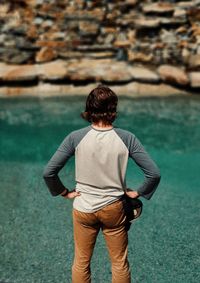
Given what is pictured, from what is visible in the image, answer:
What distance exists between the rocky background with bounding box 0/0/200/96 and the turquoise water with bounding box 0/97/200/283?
129cm

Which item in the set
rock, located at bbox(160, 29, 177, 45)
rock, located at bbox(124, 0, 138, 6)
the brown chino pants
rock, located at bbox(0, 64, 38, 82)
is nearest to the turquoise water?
rock, located at bbox(0, 64, 38, 82)

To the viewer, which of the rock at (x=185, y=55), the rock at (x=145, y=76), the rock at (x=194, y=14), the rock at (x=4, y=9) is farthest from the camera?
the rock at (x=4, y=9)

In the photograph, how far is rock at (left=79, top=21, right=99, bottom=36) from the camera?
10133 mm

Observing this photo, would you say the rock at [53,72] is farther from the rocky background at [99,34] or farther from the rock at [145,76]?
the rock at [145,76]

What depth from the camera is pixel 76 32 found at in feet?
33.3

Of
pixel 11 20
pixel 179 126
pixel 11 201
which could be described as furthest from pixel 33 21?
pixel 11 201

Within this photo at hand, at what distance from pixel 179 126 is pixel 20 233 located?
172 inches

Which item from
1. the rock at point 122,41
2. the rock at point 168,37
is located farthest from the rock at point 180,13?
the rock at point 122,41

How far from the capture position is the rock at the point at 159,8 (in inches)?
396

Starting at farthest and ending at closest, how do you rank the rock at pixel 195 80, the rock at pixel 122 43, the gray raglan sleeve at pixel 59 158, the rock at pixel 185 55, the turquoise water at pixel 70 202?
1. the rock at pixel 122 43
2. the rock at pixel 185 55
3. the rock at pixel 195 80
4. the turquoise water at pixel 70 202
5. the gray raglan sleeve at pixel 59 158

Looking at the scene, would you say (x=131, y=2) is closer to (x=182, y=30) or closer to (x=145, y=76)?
(x=182, y=30)

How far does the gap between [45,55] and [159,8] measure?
2.74 m

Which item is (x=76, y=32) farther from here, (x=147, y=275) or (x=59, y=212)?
(x=147, y=275)

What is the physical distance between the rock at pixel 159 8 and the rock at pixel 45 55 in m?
2.28
